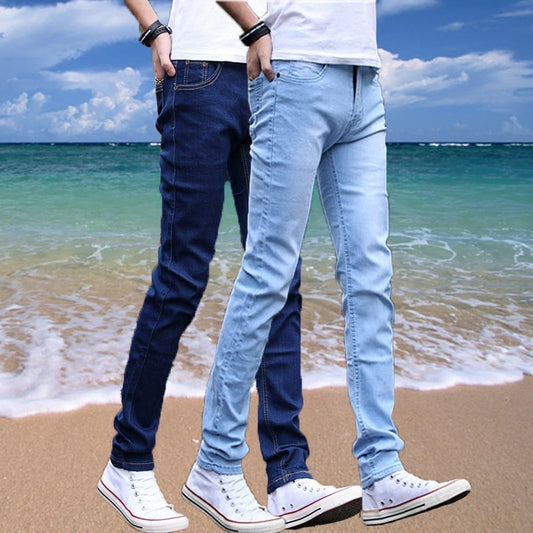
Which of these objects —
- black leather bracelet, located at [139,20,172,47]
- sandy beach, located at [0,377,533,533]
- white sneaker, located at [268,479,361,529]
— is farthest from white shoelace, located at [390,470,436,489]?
black leather bracelet, located at [139,20,172,47]

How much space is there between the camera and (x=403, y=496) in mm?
1745

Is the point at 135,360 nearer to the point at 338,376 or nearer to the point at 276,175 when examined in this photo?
the point at 276,175

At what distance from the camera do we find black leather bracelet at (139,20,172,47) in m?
1.81

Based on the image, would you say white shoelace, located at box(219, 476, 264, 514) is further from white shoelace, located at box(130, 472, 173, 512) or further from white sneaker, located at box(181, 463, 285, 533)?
white shoelace, located at box(130, 472, 173, 512)

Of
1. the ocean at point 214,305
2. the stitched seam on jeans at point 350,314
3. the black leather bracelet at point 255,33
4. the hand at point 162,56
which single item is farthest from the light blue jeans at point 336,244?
the ocean at point 214,305

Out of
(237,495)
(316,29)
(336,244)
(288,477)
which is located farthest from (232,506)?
(316,29)

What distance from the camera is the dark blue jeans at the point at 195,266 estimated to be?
1.75m

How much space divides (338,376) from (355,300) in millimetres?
1302

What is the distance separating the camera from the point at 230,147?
1835 mm

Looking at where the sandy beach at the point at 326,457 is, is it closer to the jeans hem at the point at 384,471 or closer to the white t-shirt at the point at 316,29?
the jeans hem at the point at 384,471

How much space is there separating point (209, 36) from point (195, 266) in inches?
23.8

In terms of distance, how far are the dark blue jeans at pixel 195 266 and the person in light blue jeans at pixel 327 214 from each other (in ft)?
0.40

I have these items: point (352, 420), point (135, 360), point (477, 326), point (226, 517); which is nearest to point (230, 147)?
point (135, 360)

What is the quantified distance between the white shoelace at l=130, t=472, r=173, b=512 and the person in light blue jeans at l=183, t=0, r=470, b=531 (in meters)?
0.08
